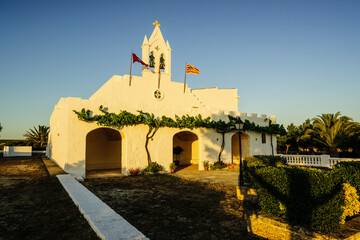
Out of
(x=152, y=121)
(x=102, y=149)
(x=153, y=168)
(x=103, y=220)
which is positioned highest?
(x=152, y=121)

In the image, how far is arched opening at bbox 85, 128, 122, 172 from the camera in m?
18.4

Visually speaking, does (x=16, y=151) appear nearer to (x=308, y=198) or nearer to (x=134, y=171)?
(x=134, y=171)

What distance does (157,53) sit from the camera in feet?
56.7

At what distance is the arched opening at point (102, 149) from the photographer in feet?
60.4

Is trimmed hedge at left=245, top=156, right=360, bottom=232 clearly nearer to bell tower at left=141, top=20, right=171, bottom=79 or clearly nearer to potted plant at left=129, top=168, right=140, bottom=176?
potted plant at left=129, top=168, right=140, bottom=176

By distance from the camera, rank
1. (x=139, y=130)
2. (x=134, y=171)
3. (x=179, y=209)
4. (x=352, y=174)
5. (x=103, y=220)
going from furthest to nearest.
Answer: (x=139, y=130)
(x=134, y=171)
(x=179, y=209)
(x=352, y=174)
(x=103, y=220)

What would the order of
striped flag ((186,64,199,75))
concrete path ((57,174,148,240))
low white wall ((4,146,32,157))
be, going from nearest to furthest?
concrete path ((57,174,148,240)) < striped flag ((186,64,199,75)) < low white wall ((4,146,32,157))

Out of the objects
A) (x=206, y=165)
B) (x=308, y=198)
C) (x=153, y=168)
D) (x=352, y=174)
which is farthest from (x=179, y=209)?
(x=206, y=165)

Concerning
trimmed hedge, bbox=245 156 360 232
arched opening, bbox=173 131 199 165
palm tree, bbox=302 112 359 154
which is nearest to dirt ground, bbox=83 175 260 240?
trimmed hedge, bbox=245 156 360 232

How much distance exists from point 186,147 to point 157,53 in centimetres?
1043

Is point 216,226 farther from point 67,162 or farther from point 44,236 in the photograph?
point 67,162

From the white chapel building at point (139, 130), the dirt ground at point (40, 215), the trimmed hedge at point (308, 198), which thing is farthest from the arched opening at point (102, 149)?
the trimmed hedge at point (308, 198)

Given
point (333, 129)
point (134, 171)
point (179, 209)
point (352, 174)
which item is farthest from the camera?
point (333, 129)

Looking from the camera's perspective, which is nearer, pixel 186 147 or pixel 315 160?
pixel 315 160
